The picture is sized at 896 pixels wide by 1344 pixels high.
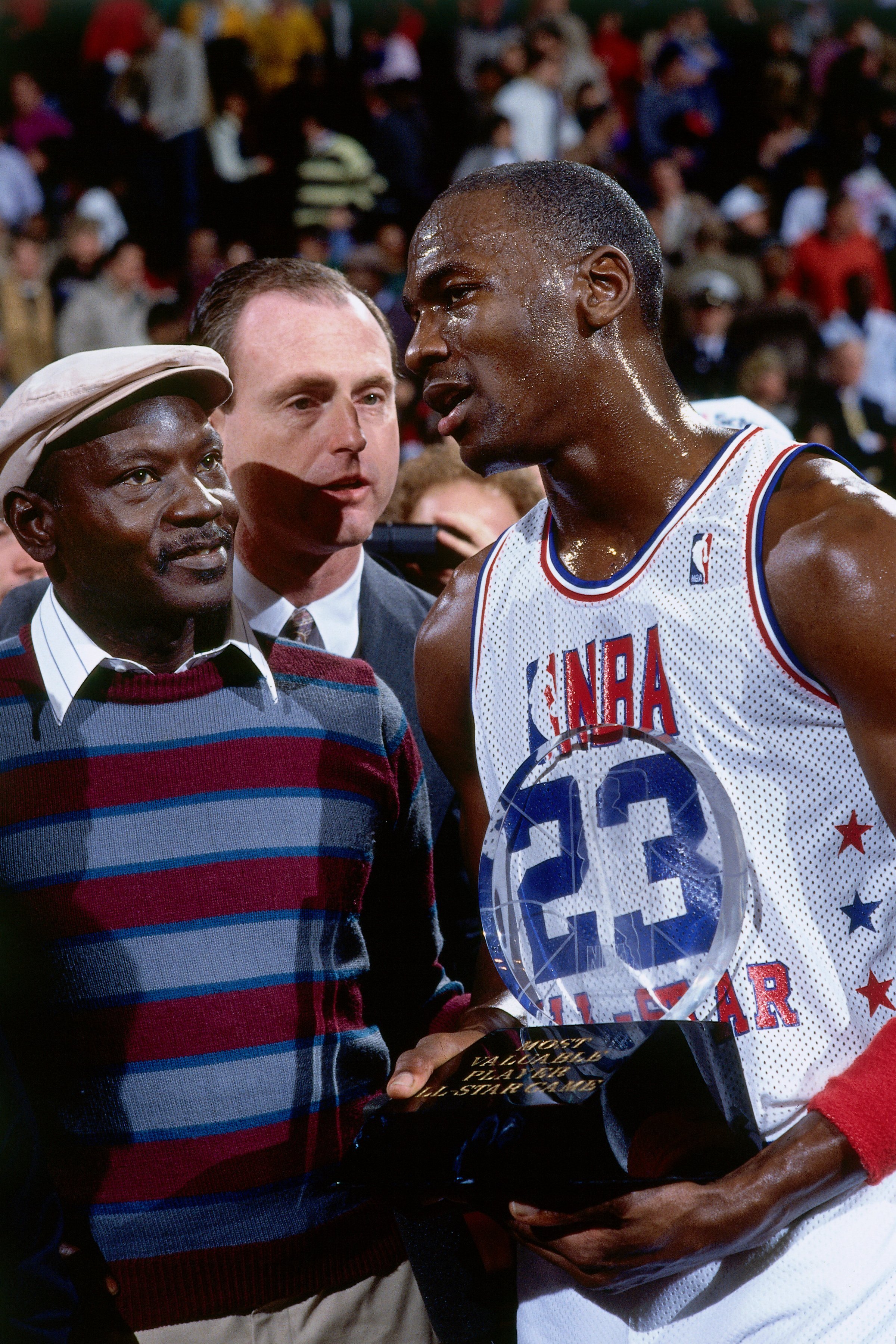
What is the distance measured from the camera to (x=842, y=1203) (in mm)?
1457

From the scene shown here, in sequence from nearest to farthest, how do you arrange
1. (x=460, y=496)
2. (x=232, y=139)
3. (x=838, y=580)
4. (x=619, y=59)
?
(x=838, y=580) → (x=460, y=496) → (x=232, y=139) → (x=619, y=59)

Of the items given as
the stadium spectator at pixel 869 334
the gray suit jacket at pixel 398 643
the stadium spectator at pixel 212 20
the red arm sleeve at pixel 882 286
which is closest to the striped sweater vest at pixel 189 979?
the gray suit jacket at pixel 398 643

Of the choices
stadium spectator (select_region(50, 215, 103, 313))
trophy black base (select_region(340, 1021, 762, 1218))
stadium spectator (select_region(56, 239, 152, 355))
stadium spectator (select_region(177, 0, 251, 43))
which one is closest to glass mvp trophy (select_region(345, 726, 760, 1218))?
trophy black base (select_region(340, 1021, 762, 1218))

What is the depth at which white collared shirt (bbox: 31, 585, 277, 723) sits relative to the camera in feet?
4.91

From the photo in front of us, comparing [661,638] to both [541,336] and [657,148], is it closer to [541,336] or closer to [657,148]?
[541,336]

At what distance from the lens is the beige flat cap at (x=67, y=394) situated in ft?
4.64

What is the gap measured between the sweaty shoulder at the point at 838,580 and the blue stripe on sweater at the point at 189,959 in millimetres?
655

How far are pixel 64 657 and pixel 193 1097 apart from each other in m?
0.51

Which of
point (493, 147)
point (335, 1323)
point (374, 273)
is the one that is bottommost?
point (374, 273)

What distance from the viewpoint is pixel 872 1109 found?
4.45 feet

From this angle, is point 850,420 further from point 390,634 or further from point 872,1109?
point 872,1109

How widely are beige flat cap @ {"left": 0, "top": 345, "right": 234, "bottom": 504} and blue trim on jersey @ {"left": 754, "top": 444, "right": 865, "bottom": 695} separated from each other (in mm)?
659

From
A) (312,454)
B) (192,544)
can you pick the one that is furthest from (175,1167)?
(312,454)

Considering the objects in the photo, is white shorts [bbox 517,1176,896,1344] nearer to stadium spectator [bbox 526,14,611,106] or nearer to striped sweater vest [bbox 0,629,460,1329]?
striped sweater vest [bbox 0,629,460,1329]
